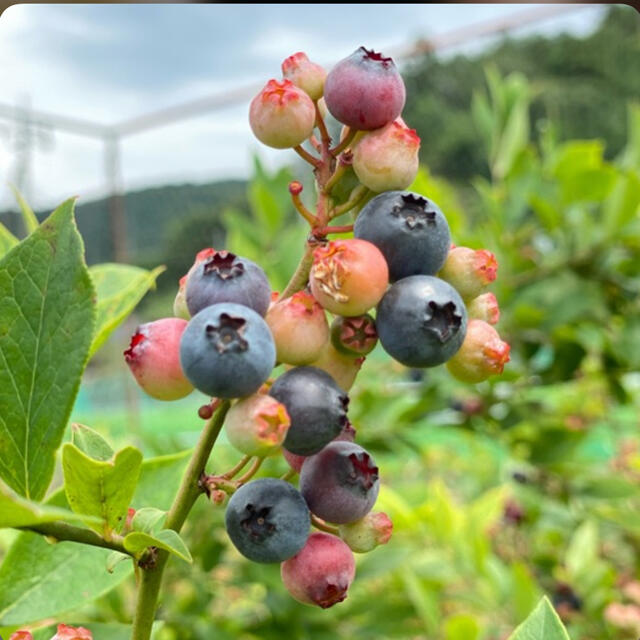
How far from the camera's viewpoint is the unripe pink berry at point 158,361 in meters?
0.35

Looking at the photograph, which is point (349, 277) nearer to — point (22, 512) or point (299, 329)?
point (299, 329)

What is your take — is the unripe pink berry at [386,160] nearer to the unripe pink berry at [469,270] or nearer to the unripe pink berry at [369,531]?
the unripe pink berry at [469,270]

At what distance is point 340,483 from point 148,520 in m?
0.08

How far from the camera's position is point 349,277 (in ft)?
1.04

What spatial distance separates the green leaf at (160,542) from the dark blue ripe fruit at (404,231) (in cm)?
14

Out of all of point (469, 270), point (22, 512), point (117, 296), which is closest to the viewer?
point (22, 512)

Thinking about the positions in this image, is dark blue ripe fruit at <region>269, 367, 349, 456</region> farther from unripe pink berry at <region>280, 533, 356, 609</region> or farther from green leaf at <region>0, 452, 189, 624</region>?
green leaf at <region>0, 452, 189, 624</region>

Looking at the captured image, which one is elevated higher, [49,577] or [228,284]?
[228,284]

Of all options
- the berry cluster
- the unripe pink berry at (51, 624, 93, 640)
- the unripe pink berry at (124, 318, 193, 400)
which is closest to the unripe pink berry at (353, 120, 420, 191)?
the berry cluster

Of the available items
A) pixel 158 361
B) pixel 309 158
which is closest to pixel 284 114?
pixel 309 158

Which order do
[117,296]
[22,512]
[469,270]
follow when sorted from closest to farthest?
[22,512] → [469,270] → [117,296]

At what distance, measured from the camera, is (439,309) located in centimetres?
34

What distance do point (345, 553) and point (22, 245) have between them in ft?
0.62

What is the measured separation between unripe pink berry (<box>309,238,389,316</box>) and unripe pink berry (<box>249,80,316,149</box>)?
7cm
